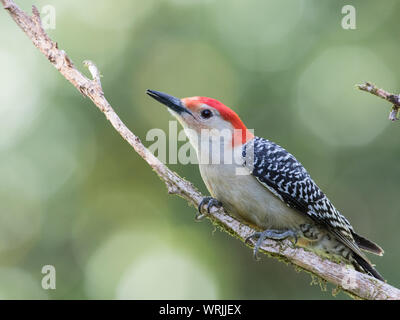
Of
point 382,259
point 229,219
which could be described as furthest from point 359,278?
point 382,259

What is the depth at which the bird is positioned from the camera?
527 centimetres

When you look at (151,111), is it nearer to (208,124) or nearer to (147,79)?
(147,79)

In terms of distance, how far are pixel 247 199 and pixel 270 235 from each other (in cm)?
45

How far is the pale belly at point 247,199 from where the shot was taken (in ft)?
17.1

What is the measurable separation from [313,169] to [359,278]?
5.52m

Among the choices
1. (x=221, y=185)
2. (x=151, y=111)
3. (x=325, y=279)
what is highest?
(x=151, y=111)

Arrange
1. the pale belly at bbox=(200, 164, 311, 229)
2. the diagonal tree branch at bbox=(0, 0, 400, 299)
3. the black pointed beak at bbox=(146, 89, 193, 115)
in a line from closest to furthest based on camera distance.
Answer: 1. the diagonal tree branch at bbox=(0, 0, 400, 299)
2. the pale belly at bbox=(200, 164, 311, 229)
3. the black pointed beak at bbox=(146, 89, 193, 115)

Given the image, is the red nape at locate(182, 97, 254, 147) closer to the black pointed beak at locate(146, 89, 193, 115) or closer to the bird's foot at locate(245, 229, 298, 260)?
the black pointed beak at locate(146, 89, 193, 115)

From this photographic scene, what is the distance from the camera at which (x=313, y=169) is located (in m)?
10.0

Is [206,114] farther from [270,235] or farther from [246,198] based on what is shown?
[270,235]

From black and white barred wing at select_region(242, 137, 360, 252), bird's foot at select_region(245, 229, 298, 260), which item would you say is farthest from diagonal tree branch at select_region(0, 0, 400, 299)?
black and white barred wing at select_region(242, 137, 360, 252)

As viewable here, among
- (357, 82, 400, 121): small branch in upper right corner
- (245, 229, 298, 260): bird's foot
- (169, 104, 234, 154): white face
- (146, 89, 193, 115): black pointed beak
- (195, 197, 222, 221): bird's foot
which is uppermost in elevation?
(146, 89, 193, 115): black pointed beak

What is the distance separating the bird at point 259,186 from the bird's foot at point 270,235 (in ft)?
0.05

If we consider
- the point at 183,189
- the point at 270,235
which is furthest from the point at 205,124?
the point at 270,235
